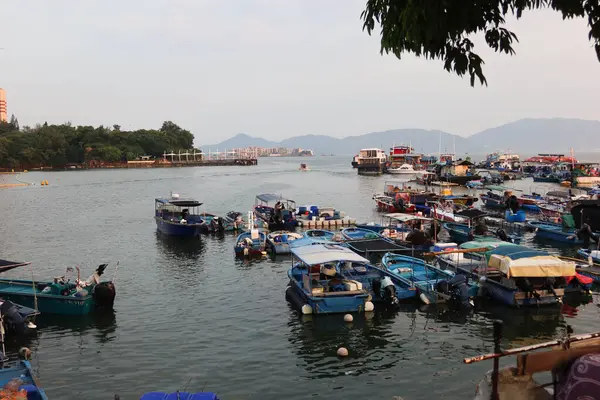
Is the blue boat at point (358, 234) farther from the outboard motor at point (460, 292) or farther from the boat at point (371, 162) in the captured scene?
the boat at point (371, 162)

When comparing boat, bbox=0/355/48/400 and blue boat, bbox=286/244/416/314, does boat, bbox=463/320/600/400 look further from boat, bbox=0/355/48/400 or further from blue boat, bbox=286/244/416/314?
blue boat, bbox=286/244/416/314

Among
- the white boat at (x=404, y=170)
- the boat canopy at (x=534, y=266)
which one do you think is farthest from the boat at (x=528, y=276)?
the white boat at (x=404, y=170)

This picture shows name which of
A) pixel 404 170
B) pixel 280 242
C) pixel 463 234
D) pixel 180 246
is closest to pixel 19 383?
pixel 280 242

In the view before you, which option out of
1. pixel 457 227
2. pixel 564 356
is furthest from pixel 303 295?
pixel 457 227

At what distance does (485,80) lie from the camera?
6059mm

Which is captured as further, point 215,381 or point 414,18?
point 215,381

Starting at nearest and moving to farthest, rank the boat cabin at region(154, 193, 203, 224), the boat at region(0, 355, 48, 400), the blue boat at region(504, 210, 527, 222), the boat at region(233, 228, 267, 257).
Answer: the boat at region(0, 355, 48, 400) → the boat at region(233, 228, 267, 257) → the blue boat at region(504, 210, 527, 222) → the boat cabin at region(154, 193, 203, 224)

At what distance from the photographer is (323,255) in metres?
21.3

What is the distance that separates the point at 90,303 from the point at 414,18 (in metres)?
20.4

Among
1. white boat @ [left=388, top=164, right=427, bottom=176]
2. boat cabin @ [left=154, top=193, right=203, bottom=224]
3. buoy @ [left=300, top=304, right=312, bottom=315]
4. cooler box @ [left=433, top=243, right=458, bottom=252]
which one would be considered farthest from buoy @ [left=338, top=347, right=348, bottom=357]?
white boat @ [left=388, top=164, right=427, bottom=176]

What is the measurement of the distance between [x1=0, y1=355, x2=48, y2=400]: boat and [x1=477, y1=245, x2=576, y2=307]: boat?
17686 millimetres

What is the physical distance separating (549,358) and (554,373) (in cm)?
36

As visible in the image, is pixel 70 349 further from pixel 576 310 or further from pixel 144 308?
pixel 576 310

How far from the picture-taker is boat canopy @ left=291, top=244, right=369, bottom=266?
68.0 ft
